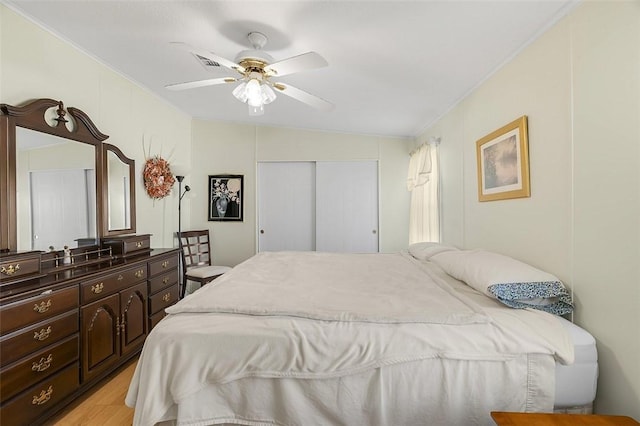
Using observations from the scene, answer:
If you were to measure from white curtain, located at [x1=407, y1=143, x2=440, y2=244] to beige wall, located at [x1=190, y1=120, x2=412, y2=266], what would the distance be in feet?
0.91

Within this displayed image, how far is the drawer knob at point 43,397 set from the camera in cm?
153

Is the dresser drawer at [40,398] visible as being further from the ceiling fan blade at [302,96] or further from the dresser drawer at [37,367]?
the ceiling fan blade at [302,96]

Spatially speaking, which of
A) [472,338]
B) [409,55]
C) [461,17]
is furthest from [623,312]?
[409,55]

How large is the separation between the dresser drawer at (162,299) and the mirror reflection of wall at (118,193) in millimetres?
748

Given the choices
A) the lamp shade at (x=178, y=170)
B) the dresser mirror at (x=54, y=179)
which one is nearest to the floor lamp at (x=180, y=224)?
the lamp shade at (x=178, y=170)

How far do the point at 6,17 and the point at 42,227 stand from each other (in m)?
1.35

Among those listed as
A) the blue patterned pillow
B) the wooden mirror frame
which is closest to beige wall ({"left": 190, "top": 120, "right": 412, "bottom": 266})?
the wooden mirror frame

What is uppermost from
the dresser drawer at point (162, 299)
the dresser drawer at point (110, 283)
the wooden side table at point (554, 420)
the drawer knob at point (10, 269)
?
the drawer knob at point (10, 269)

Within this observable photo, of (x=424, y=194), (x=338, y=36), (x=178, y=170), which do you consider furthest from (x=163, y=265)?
(x=424, y=194)

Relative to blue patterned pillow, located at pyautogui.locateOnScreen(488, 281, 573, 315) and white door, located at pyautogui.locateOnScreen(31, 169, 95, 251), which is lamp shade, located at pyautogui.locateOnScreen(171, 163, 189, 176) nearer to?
white door, located at pyautogui.locateOnScreen(31, 169, 95, 251)

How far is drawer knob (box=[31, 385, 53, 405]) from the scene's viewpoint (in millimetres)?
1533

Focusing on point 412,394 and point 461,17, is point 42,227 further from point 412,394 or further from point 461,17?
point 461,17

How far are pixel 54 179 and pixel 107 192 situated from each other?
0.48 metres

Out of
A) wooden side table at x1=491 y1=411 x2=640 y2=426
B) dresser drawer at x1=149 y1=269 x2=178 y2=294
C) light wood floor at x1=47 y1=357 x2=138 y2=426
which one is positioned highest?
dresser drawer at x1=149 y1=269 x2=178 y2=294
